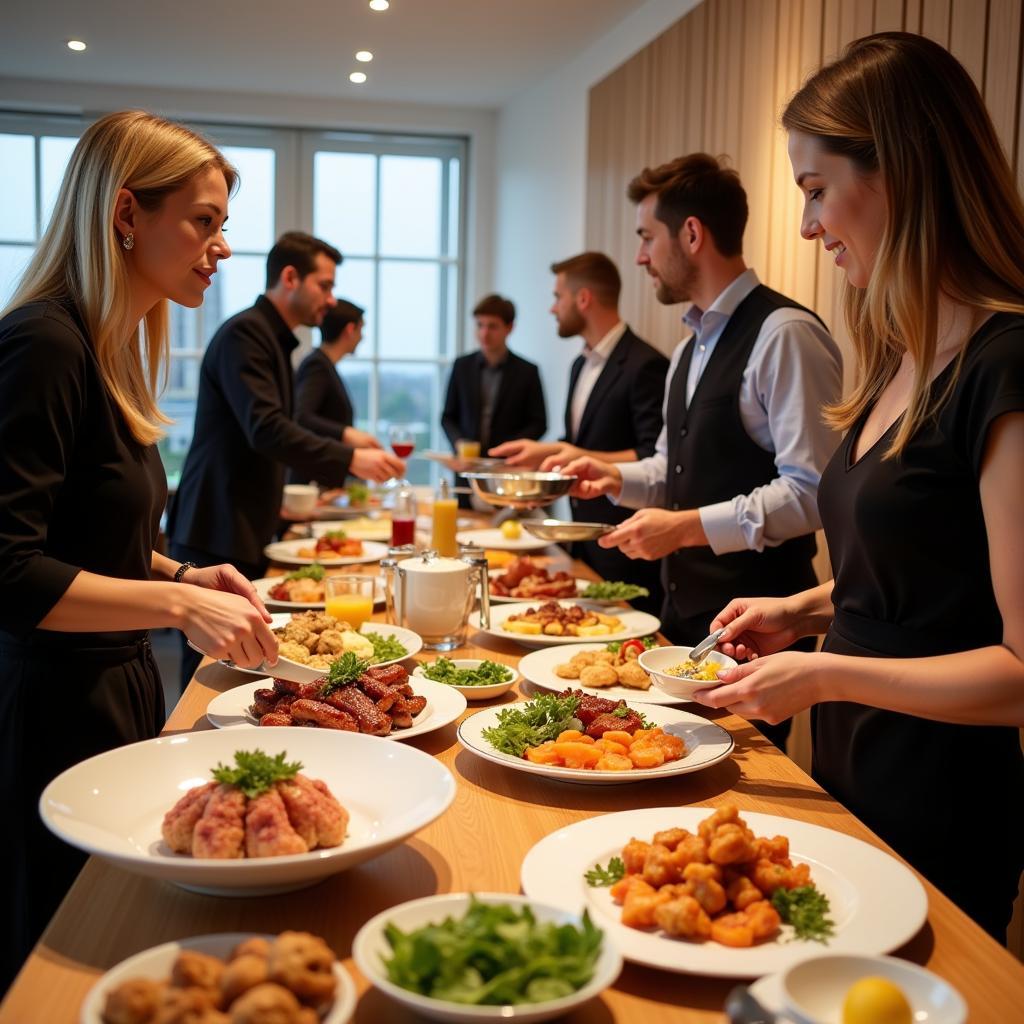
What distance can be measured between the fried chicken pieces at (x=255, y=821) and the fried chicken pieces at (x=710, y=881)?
1.05 feet

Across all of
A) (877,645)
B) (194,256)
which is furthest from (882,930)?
(194,256)

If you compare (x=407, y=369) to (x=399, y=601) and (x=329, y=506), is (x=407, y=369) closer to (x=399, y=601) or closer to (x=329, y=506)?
(x=329, y=506)

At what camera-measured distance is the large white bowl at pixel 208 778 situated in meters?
1.04

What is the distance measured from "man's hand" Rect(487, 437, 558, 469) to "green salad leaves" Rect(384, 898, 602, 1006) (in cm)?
249

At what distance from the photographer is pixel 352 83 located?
7.55 meters

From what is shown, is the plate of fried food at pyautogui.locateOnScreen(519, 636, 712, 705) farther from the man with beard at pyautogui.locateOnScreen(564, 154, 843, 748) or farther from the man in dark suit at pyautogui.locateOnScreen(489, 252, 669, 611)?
the man in dark suit at pyautogui.locateOnScreen(489, 252, 669, 611)

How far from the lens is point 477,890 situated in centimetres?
118

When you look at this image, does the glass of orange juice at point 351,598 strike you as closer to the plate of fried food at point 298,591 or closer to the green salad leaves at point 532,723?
the plate of fried food at point 298,591

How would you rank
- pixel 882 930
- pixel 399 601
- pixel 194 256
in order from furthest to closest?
1. pixel 399 601
2. pixel 194 256
3. pixel 882 930

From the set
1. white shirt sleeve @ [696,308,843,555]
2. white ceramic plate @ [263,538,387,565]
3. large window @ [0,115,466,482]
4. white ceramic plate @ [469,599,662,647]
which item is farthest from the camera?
large window @ [0,115,466,482]

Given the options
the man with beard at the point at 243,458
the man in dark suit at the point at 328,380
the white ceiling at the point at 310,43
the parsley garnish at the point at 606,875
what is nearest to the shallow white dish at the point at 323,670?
the parsley garnish at the point at 606,875

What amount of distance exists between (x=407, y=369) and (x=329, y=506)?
400 cm

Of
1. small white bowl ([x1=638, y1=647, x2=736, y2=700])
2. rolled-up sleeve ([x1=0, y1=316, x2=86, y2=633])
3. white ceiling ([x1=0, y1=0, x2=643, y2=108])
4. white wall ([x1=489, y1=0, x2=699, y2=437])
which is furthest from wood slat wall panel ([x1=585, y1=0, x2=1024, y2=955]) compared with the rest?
rolled-up sleeve ([x1=0, y1=316, x2=86, y2=633])

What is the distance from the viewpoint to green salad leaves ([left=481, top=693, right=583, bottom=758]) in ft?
5.04
